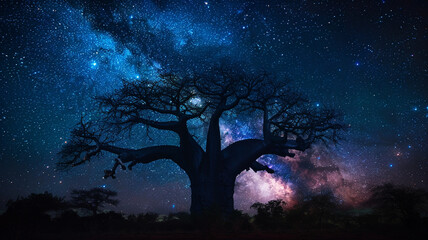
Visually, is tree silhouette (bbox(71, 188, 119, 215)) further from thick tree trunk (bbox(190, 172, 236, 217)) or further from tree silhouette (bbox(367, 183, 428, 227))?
tree silhouette (bbox(367, 183, 428, 227))

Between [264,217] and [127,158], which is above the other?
[127,158]

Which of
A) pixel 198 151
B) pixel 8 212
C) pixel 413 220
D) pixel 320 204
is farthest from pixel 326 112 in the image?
pixel 8 212

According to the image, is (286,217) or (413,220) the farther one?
(286,217)

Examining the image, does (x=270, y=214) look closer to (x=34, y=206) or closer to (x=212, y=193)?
(x=212, y=193)

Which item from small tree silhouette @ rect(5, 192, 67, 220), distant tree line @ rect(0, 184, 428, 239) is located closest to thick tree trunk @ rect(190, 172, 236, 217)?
distant tree line @ rect(0, 184, 428, 239)

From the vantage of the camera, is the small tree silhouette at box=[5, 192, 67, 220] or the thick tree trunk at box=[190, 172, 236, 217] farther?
the thick tree trunk at box=[190, 172, 236, 217]

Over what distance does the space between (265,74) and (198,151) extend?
500 centimetres

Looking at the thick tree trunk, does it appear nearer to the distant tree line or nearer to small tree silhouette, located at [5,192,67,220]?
the distant tree line

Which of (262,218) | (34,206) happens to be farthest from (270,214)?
(34,206)

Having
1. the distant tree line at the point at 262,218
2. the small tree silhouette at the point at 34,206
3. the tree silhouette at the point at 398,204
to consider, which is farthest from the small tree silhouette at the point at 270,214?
the small tree silhouette at the point at 34,206

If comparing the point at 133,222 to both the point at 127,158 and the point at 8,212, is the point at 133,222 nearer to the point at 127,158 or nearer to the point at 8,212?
the point at 127,158

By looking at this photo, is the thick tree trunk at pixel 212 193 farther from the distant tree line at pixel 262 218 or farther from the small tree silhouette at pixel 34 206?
the small tree silhouette at pixel 34 206

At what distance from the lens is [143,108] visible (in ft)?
35.8

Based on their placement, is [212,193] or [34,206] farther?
[212,193]
